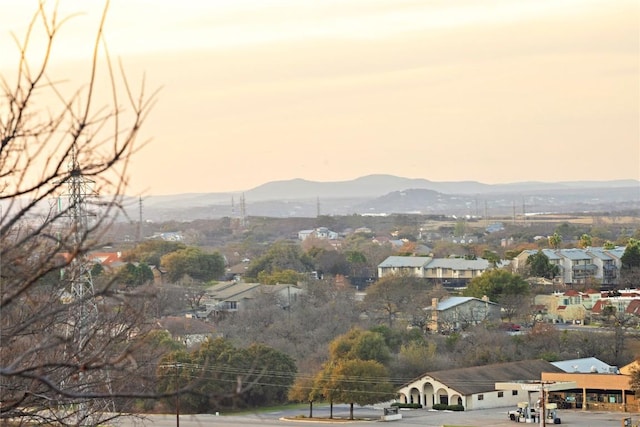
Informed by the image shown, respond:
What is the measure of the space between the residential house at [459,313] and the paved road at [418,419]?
1402 cm

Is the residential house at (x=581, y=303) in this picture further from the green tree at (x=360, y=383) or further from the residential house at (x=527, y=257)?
the green tree at (x=360, y=383)

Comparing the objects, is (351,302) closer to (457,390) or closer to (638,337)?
(638,337)

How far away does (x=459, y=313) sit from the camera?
49.4 m

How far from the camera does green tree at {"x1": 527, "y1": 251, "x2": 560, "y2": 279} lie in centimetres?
6444

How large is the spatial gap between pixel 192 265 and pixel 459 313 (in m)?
21.2

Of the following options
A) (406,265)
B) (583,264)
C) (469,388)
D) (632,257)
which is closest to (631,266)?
(632,257)

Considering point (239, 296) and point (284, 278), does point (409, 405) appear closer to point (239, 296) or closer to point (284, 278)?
point (239, 296)

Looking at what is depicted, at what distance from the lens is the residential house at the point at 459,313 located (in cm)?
4878

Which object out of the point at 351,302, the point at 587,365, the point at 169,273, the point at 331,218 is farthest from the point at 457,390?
the point at 331,218

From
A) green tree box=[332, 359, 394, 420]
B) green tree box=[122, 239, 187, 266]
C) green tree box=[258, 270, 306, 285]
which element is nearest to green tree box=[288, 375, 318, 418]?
green tree box=[332, 359, 394, 420]

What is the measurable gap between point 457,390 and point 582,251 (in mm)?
38253

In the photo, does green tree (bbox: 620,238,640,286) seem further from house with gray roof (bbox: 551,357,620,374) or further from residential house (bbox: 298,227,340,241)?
residential house (bbox: 298,227,340,241)

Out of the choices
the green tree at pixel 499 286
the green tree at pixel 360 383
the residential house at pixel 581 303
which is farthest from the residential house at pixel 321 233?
the green tree at pixel 360 383

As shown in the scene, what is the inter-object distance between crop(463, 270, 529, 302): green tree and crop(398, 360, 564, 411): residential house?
14.9 metres
